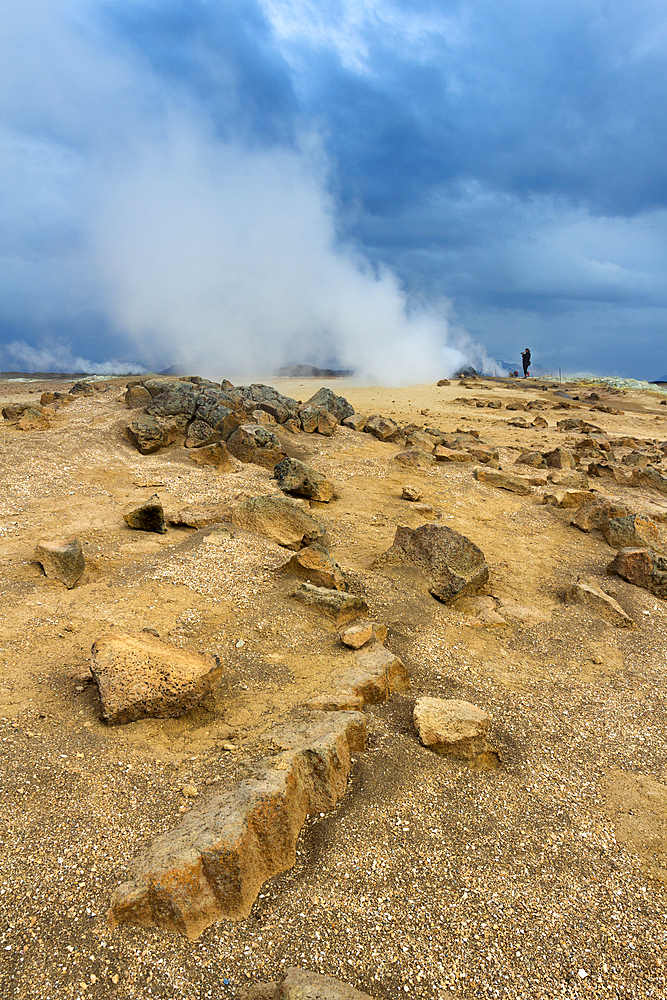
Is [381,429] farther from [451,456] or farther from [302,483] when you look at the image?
[302,483]

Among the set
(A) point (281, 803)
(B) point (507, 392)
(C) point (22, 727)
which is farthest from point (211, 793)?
(B) point (507, 392)

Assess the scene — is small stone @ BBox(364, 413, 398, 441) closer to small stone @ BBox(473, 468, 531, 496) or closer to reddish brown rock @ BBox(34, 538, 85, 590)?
small stone @ BBox(473, 468, 531, 496)

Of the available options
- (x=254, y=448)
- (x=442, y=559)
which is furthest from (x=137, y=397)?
(x=442, y=559)

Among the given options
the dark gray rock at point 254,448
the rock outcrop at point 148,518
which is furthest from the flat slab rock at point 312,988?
the dark gray rock at point 254,448

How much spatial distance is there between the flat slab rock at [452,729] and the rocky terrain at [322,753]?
0.02 m

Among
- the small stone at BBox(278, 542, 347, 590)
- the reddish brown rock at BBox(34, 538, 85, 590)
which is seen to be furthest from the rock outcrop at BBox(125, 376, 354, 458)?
the reddish brown rock at BBox(34, 538, 85, 590)

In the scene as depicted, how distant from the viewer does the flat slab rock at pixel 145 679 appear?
14.3 ft

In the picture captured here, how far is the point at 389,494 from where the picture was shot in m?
11.6

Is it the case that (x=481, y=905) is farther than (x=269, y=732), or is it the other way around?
(x=269, y=732)

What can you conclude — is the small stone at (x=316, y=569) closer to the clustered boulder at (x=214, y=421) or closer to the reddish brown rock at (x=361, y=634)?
the reddish brown rock at (x=361, y=634)

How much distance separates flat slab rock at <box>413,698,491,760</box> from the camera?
4668 millimetres

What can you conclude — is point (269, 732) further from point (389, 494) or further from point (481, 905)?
point (389, 494)

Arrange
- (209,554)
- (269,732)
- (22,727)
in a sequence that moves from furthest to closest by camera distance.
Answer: (209,554)
(269,732)
(22,727)

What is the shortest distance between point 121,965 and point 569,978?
240 centimetres
